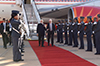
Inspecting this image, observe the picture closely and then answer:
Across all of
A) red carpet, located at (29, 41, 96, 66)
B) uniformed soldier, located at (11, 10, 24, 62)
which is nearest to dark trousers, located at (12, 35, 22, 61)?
uniformed soldier, located at (11, 10, 24, 62)

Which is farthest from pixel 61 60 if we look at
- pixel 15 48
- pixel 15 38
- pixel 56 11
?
pixel 56 11

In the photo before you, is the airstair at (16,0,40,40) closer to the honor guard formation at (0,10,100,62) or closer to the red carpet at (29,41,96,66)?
the honor guard formation at (0,10,100,62)

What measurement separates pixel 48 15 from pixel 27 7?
2.64 m

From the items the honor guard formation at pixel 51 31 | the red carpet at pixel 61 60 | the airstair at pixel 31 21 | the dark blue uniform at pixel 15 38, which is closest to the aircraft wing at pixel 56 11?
the airstair at pixel 31 21

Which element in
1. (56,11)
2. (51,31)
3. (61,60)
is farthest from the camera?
(56,11)

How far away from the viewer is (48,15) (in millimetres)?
19500

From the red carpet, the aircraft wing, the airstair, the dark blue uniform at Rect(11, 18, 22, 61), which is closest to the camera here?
the red carpet

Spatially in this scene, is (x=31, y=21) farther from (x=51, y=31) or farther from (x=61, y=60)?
(x=61, y=60)

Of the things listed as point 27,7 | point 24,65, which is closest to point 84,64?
point 24,65

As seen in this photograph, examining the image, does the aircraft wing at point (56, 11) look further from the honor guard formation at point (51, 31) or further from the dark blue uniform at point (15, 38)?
the dark blue uniform at point (15, 38)

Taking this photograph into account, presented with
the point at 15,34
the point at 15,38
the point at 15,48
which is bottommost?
the point at 15,48

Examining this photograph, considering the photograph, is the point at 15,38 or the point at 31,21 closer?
the point at 15,38

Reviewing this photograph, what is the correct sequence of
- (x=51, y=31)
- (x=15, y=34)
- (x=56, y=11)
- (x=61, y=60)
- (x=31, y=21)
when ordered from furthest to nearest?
1. (x=56, y=11)
2. (x=31, y=21)
3. (x=51, y=31)
4. (x=61, y=60)
5. (x=15, y=34)

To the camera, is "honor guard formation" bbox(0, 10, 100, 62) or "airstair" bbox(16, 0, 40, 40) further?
"airstair" bbox(16, 0, 40, 40)
